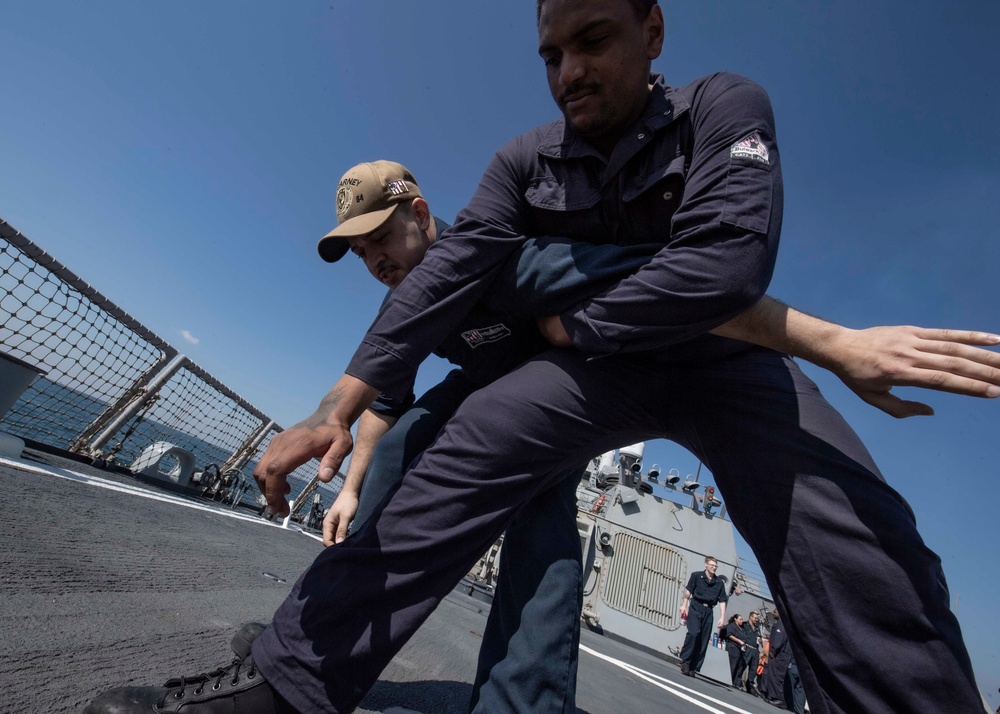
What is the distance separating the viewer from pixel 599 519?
1074cm

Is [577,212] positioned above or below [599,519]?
below

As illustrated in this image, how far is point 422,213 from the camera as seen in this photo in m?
1.67

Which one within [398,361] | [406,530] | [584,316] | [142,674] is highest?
[584,316]

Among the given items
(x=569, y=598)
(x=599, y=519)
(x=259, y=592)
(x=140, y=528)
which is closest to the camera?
(x=569, y=598)

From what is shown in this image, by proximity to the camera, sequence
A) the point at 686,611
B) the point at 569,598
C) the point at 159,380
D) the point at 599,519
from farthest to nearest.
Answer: the point at 599,519 < the point at 686,611 < the point at 159,380 < the point at 569,598

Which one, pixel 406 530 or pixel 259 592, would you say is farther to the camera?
pixel 259 592

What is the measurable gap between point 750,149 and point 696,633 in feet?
28.0

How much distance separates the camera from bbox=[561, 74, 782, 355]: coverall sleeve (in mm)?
843

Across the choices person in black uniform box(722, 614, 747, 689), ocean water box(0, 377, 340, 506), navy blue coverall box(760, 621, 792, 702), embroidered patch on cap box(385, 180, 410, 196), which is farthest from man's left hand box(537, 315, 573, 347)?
person in black uniform box(722, 614, 747, 689)

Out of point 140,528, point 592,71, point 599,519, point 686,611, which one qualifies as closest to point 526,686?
point 592,71

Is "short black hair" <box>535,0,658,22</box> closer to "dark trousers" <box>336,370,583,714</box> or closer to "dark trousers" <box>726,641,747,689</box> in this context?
"dark trousers" <box>336,370,583,714</box>

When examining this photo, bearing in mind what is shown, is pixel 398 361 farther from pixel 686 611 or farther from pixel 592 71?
pixel 686 611

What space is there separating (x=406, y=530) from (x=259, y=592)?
125 centimetres

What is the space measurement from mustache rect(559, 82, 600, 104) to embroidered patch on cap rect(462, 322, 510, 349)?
0.56m
